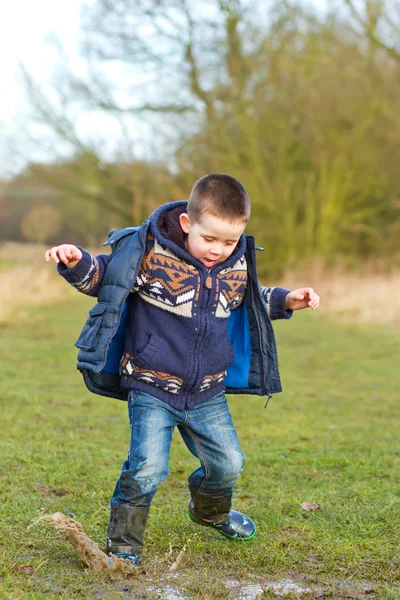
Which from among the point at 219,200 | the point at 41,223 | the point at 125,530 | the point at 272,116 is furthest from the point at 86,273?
the point at 41,223

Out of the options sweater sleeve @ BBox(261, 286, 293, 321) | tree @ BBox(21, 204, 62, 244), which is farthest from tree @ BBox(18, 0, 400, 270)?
sweater sleeve @ BBox(261, 286, 293, 321)

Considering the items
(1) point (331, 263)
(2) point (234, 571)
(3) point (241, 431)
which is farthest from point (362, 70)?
(2) point (234, 571)

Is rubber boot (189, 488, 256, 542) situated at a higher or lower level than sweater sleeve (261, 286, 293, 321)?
lower

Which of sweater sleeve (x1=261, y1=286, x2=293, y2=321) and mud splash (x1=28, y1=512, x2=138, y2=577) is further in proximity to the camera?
sweater sleeve (x1=261, y1=286, x2=293, y2=321)

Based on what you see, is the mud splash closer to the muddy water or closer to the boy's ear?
the muddy water

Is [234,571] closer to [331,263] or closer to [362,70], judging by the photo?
[362,70]

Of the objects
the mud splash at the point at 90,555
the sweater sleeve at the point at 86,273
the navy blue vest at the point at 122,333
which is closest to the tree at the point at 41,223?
the navy blue vest at the point at 122,333

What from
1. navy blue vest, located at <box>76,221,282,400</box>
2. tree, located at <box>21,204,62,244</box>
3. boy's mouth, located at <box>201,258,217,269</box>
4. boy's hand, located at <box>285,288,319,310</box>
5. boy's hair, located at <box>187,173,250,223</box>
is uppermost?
tree, located at <box>21,204,62,244</box>

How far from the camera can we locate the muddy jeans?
2.92 meters

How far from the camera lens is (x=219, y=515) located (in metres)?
3.30

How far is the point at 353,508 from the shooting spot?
12.4 feet

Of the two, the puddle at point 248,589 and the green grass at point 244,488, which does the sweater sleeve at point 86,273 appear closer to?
the green grass at point 244,488

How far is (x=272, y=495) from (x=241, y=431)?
1.57 metres

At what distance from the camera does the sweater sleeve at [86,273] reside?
2990mm
